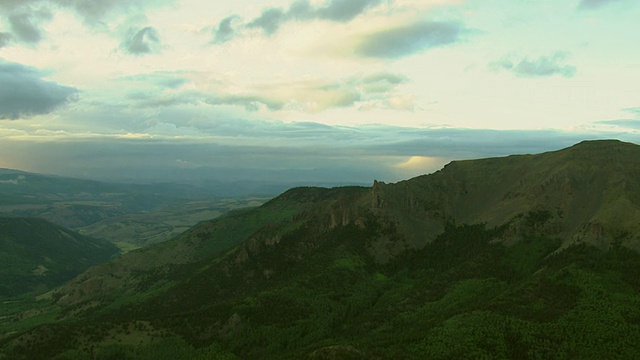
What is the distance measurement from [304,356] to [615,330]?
131 metres

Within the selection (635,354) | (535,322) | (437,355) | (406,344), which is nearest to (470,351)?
(437,355)

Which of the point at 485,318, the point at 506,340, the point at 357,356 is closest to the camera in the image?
the point at 357,356

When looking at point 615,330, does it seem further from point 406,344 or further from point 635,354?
point 406,344

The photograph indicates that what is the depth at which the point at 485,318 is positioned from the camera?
199625mm

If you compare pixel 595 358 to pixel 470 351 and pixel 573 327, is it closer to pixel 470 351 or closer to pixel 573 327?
pixel 573 327

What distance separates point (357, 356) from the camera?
557 feet

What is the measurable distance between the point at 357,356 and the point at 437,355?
32.5m

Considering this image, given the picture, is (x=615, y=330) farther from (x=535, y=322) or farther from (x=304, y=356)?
(x=304, y=356)

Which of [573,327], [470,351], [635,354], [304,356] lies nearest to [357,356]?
[304,356]

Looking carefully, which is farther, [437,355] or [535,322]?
[535,322]

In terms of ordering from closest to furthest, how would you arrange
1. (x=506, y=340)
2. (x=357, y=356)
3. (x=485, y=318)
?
(x=357, y=356) < (x=506, y=340) < (x=485, y=318)

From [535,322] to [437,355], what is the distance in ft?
174

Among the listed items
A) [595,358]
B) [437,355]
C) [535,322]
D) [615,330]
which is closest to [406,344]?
[437,355]

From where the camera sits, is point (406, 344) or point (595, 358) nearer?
point (595, 358)
